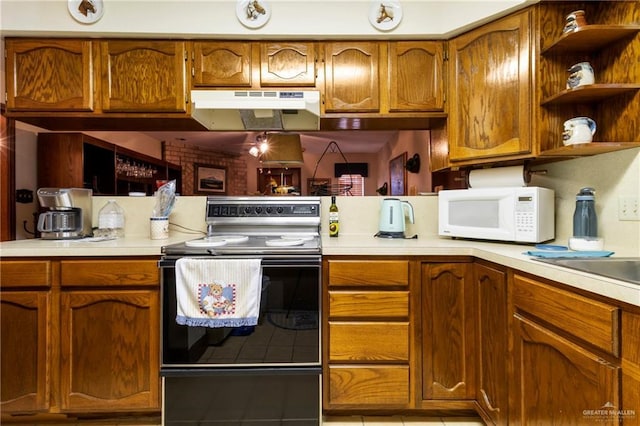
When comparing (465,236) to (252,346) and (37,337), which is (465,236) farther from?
(37,337)

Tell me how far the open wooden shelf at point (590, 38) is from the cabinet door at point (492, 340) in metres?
1.06

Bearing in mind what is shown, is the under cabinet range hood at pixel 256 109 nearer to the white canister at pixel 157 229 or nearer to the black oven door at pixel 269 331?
the white canister at pixel 157 229

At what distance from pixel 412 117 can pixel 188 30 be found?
4.46 feet

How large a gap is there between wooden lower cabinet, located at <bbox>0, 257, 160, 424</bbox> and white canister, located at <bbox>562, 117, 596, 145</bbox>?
1991 millimetres

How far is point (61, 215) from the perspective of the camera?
6.02 ft

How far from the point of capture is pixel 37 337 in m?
1.50

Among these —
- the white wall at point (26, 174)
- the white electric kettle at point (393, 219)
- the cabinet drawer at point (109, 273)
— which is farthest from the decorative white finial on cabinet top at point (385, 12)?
the white wall at point (26, 174)

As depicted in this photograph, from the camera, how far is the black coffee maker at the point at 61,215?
1.82 m

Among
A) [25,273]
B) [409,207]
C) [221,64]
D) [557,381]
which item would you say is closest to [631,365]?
[557,381]

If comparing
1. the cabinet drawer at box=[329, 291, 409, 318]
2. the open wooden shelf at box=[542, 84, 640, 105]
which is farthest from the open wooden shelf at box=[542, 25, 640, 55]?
the cabinet drawer at box=[329, 291, 409, 318]

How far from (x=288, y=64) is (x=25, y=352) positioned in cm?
196

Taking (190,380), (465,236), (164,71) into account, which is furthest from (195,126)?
(465,236)

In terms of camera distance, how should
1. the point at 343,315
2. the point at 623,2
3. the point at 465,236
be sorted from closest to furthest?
the point at 623,2
the point at 343,315
the point at 465,236

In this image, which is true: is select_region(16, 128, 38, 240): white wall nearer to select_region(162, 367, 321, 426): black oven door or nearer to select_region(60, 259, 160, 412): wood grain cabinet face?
select_region(60, 259, 160, 412): wood grain cabinet face
